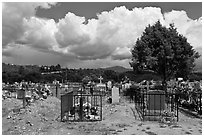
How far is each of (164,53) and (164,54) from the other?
0.30 feet

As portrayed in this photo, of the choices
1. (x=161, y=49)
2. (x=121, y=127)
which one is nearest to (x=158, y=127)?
(x=121, y=127)

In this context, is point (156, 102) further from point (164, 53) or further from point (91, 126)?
point (164, 53)

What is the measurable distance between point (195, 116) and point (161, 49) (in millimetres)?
9952

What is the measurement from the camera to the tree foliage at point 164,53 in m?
19.5

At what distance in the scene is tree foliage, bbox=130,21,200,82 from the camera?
63.9 ft

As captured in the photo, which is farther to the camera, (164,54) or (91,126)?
(164,54)

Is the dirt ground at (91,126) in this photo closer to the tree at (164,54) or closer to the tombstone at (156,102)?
the tombstone at (156,102)

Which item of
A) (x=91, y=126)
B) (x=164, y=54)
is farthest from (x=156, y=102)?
(x=164, y=54)

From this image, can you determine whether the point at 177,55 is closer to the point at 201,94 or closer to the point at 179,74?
the point at 179,74

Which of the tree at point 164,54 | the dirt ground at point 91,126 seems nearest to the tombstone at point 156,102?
the dirt ground at point 91,126

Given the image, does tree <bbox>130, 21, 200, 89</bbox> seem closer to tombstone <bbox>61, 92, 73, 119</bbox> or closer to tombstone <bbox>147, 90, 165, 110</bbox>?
tombstone <bbox>147, 90, 165, 110</bbox>

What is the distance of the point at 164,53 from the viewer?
1933cm

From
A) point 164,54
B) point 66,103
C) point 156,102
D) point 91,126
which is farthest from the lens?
point 164,54

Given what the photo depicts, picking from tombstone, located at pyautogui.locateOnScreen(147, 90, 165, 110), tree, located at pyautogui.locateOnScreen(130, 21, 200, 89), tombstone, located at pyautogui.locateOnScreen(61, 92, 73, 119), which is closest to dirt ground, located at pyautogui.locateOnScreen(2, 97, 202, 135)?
tombstone, located at pyautogui.locateOnScreen(61, 92, 73, 119)
